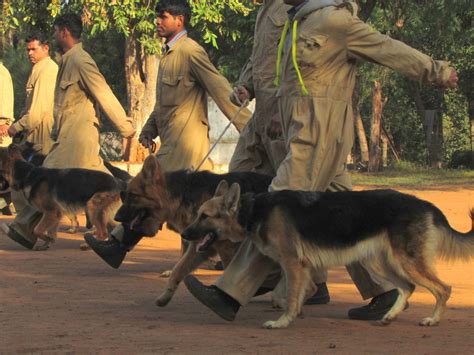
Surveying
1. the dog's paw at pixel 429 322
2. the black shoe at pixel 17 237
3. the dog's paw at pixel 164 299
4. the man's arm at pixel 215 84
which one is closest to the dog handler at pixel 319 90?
the dog's paw at pixel 429 322

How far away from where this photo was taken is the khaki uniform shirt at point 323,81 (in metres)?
7.24

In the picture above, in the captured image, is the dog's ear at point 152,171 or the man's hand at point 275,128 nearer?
the man's hand at point 275,128

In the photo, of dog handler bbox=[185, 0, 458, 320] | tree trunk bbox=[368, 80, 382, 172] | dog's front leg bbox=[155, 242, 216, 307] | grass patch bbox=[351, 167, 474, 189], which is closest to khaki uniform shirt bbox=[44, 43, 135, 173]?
dog's front leg bbox=[155, 242, 216, 307]

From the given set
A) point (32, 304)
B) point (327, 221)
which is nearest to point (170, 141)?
point (32, 304)

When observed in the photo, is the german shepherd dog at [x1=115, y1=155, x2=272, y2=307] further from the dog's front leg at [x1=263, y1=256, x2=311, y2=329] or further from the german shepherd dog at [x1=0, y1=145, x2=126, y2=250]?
the german shepherd dog at [x1=0, y1=145, x2=126, y2=250]

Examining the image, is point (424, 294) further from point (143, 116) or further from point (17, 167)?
point (143, 116)

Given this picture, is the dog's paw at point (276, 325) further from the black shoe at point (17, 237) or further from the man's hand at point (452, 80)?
the black shoe at point (17, 237)

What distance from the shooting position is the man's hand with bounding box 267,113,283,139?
311 inches

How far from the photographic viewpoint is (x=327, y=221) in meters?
6.93

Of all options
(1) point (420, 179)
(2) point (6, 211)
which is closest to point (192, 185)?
(2) point (6, 211)

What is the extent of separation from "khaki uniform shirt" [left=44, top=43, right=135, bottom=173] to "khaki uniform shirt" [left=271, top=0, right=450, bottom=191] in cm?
450

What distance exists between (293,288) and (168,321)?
97 centimetres

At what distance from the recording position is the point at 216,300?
279 inches

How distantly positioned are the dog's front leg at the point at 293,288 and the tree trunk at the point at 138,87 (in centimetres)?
2006
